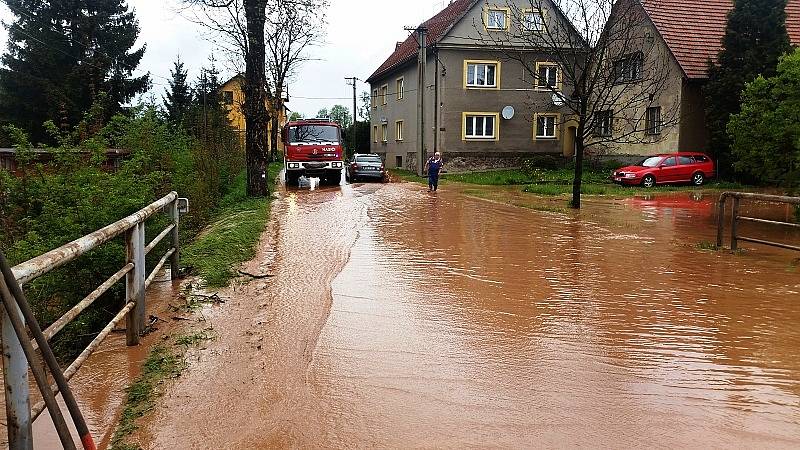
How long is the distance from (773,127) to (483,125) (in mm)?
22629

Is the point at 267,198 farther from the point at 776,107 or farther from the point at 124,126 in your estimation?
the point at 776,107

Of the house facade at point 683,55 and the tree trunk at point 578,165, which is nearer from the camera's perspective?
the tree trunk at point 578,165

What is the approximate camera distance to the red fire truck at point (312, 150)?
2838 centimetres

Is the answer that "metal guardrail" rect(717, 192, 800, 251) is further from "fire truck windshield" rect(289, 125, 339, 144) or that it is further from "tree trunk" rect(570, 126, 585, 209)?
"fire truck windshield" rect(289, 125, 339, 144)

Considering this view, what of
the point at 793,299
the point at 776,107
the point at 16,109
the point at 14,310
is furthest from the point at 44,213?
the point at 16,109

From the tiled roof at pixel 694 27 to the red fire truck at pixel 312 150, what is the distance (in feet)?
50.6

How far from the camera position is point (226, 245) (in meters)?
10.9

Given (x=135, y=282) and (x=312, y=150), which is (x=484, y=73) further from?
(x=135, y=282)

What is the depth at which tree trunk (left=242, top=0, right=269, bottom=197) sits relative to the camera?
19594mm

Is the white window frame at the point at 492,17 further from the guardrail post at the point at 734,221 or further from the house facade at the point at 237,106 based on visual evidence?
the guardrail post at the point at 734,221

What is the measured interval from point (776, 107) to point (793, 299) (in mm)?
9184

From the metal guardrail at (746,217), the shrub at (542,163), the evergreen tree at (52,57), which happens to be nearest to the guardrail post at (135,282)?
the metal guardrail at (746,217)

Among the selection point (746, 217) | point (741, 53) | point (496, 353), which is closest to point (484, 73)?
point (741, 53)

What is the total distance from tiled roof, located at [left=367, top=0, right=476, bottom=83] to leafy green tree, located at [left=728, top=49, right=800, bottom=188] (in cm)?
2151
